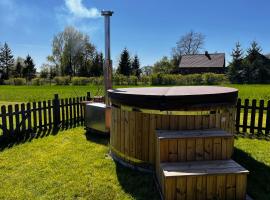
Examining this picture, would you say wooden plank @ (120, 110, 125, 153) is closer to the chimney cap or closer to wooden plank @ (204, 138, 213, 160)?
wooden plank @ (204, 138, 213, 160)

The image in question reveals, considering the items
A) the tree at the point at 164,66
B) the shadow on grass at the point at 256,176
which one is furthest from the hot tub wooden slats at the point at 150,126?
the tree at the point at 164,66

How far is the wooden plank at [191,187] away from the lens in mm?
A: 3340

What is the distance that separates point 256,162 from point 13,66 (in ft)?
205

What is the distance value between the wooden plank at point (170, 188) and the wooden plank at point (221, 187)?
1.87ft

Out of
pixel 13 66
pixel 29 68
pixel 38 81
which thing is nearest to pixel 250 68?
pixel 38 81

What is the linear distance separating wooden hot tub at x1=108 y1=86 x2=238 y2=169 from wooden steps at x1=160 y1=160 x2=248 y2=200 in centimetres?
88

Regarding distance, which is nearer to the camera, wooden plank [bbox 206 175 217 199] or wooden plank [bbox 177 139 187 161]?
wooden plank [bbox 206 175 217 199]

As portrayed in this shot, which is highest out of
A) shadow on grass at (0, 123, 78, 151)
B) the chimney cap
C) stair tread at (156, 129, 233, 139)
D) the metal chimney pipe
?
the chimney cap

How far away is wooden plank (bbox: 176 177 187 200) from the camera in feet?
10.9

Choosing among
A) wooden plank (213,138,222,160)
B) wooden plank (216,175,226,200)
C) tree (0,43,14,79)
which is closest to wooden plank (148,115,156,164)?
wooden plank (213,138,222,160)

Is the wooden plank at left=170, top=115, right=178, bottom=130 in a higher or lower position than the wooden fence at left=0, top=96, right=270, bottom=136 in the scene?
higher

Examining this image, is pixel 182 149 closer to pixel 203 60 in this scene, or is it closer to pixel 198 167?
pixel 198 167

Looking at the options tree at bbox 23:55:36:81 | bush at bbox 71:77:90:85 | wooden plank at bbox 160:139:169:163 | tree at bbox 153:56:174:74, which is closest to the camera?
wooden plank at bbox 160:139:169:163

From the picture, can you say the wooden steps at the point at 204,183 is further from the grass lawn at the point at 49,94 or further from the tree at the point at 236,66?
the tree at the point at 236,66
